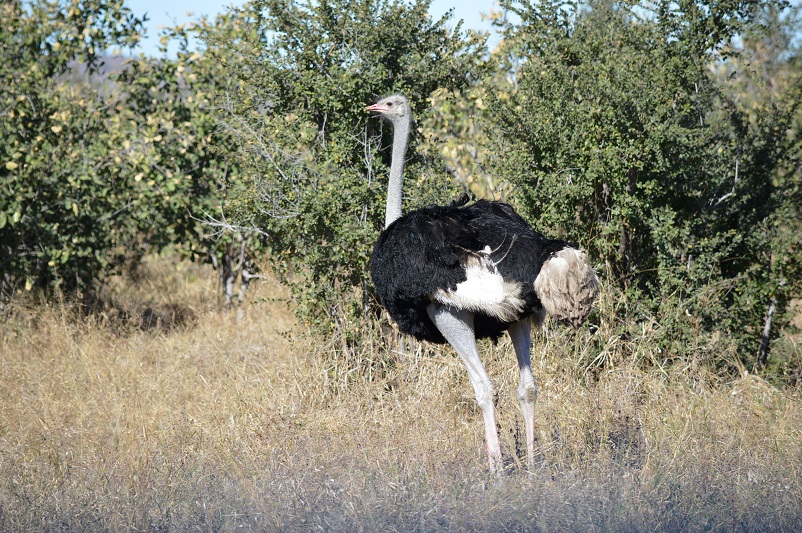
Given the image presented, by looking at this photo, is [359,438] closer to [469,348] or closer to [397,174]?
[469,348]

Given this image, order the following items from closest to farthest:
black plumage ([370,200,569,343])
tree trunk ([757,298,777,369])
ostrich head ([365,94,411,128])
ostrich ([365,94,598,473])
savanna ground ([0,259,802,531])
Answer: savanna ground ([0,259,802,531])
ostrich ([365,94,598,473])
black plumage ([370,200,569,343])
ostrich head ([365,94,411,128])
tree trunk ([757,298,777,369])

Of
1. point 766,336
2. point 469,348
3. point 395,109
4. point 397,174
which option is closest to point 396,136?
point 395,109

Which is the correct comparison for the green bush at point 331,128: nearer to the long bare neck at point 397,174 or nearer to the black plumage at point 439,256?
the long bare neck at point 397,174

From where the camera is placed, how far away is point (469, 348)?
4.15m

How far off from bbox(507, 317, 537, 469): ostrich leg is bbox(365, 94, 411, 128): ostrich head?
49.8 inches

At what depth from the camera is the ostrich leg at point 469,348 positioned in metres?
4.11

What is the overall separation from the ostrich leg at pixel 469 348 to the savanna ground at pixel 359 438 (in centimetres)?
16

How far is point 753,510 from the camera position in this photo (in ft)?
10.9

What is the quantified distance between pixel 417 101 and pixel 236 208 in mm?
1278

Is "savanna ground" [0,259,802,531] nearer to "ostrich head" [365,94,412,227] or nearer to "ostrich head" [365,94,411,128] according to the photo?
"ostrich head" [365,94,412,227]

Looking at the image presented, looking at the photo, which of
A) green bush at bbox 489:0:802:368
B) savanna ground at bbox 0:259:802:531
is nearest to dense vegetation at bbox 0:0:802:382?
green bush at bbox 489:0:802:368

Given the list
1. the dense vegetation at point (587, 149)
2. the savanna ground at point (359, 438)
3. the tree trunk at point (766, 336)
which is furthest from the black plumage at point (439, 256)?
the tree trunk at point (766, 336)

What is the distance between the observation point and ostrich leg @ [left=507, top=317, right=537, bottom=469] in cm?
415

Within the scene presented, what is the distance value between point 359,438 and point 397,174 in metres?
1.31
